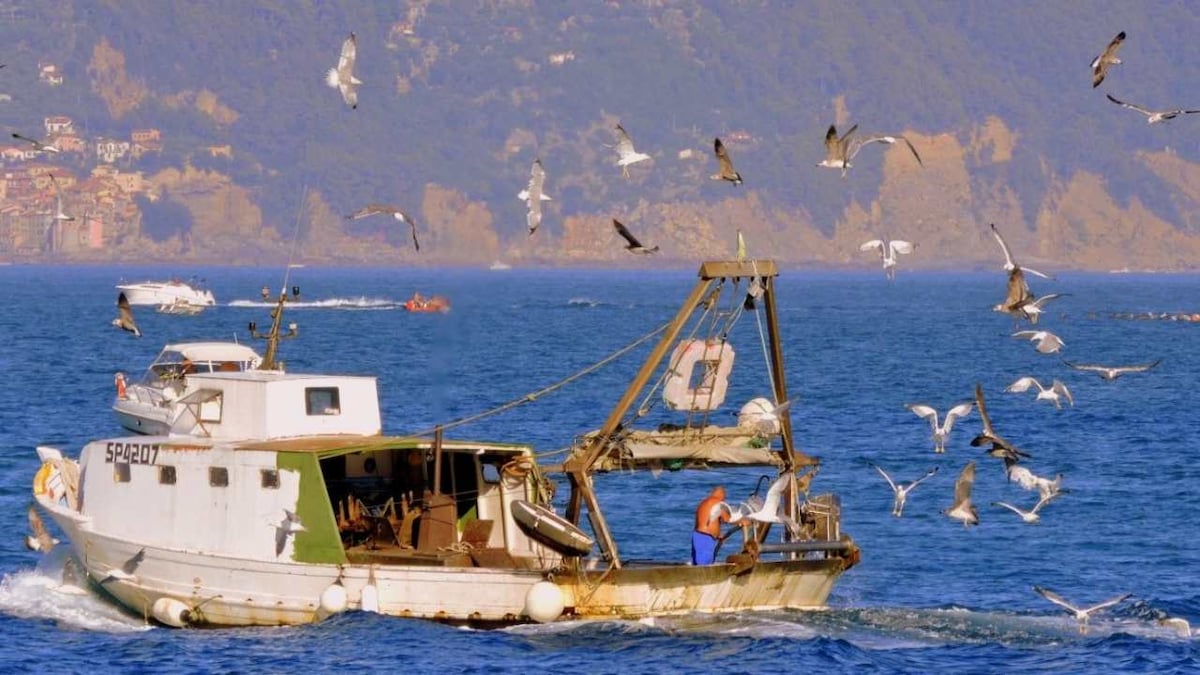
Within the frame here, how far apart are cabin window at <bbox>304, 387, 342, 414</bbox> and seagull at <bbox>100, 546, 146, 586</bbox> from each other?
3.63 m

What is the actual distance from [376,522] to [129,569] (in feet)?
13.5

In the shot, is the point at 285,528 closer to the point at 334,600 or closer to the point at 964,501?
the point at 334,600

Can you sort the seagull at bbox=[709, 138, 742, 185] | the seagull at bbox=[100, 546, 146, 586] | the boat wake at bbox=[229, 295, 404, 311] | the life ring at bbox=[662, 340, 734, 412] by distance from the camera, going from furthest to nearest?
the boat wake at bbox=[229, 295, 404, 311] < the seagull at bbox=[709, 138, 742, 185] < the seagull at bbox=[100, 546, 146, 586] < the life ring at bbox=[662, 340, 734, 412]

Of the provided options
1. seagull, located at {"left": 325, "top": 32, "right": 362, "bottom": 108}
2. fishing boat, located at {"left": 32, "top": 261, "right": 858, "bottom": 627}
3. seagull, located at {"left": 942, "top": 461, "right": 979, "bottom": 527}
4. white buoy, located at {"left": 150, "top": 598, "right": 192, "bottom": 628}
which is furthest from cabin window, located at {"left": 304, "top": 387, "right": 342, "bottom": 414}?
seagull, located at {"left": 942, "top": 461, "right": 979, "bottom": 527}

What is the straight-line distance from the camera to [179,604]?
36188mm

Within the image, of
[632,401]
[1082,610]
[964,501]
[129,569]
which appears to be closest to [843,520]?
[964,501]

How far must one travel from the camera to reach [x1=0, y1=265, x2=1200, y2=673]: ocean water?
111 ft

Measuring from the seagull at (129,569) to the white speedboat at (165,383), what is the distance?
10.7 metres

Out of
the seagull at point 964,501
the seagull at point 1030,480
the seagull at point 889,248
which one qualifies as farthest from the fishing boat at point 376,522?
the seagull at point 889,248

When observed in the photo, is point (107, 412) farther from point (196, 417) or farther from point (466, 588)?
point (466, 588)

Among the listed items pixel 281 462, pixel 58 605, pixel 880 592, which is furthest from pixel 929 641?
pixel 58 605

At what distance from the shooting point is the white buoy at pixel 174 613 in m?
36.1

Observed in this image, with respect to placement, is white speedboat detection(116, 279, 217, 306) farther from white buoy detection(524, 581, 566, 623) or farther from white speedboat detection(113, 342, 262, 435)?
white buoy detection(524, 581, 566, 623)

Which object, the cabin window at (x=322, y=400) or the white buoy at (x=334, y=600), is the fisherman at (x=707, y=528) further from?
the cabin window at (x=322, y=400)
